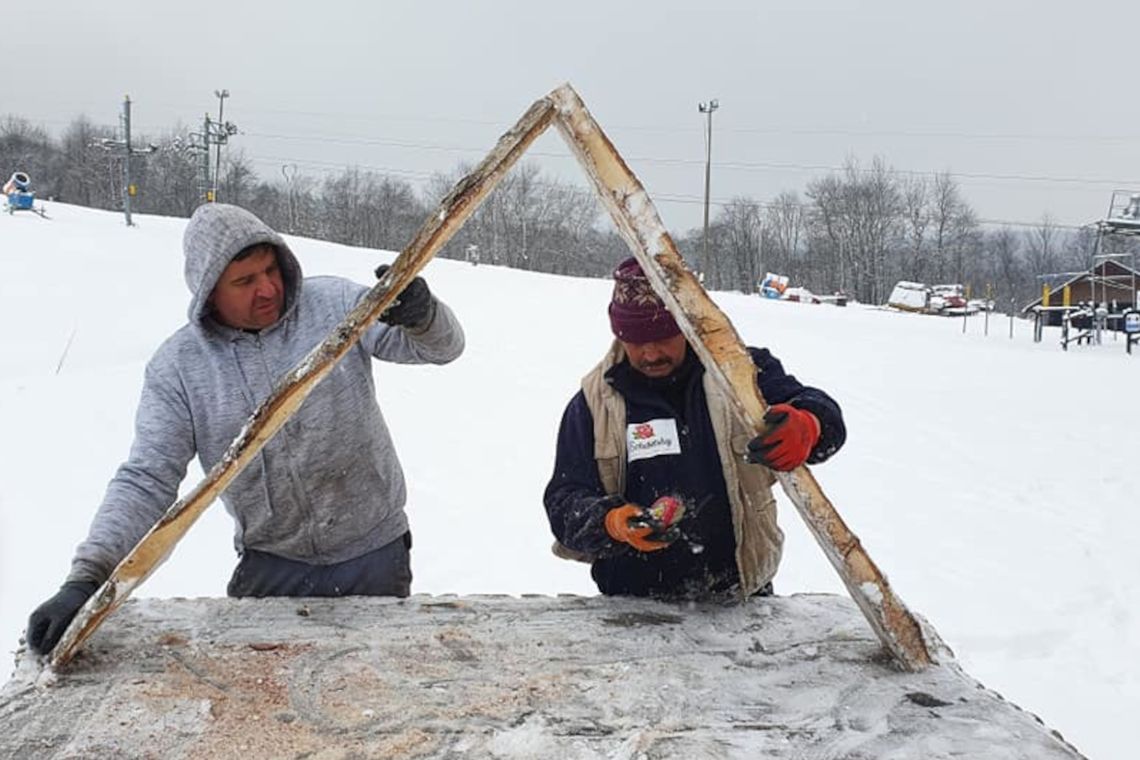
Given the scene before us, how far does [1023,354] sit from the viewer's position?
1468cm

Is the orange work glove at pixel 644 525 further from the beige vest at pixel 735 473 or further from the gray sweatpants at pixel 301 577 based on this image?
the gray sweatpants at pixel 301 577

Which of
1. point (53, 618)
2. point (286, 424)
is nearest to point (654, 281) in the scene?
point (286, 424)

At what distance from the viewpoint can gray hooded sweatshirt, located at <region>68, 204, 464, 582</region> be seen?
2.04m

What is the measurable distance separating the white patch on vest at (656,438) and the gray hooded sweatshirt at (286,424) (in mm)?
553

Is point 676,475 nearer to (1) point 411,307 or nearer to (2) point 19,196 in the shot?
(1) point 411,307

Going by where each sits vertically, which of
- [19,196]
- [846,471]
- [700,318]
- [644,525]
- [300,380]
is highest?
[19,196]

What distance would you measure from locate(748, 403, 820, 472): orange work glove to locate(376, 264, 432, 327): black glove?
0.86 metres

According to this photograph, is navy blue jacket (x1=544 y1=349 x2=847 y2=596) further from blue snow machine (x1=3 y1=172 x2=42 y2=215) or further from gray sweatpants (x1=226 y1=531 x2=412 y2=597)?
blue snow machine (x1=3 y1=172 x2=42 y2=215)

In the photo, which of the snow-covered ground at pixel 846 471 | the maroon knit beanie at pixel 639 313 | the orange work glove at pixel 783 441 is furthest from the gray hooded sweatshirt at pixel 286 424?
the snow-covered ground at pixel 846 471

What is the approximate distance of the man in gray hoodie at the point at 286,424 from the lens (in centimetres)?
204

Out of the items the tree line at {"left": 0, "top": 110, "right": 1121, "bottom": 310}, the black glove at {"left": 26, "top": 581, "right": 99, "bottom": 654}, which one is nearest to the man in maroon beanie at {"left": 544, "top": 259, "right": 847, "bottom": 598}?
the black glove at {"left": 26, "top": 581, "right": 99, "bottom": 654}

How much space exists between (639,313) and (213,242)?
3.24ft

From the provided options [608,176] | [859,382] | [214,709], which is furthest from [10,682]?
[859,382]

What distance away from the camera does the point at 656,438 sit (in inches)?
79.6
